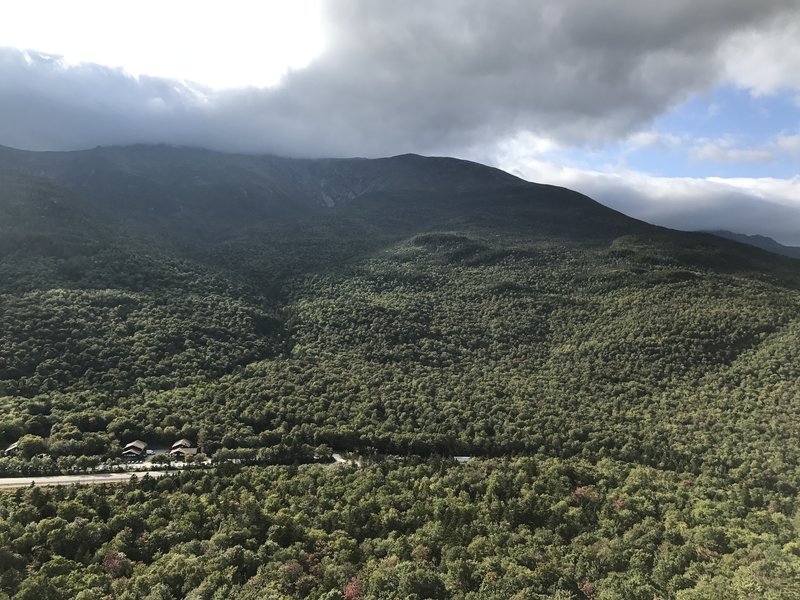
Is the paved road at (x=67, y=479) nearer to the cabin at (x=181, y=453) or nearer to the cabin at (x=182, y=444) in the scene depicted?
the cabin at (x=181, y=453)

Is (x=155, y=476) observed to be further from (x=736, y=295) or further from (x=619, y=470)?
(x=736, y=295)

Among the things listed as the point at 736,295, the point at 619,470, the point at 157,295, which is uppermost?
the point at 736,295

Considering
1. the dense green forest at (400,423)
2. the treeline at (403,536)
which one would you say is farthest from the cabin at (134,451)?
the treeline at (403,536)

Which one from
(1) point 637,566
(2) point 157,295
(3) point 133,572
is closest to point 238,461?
(3) point 133,572

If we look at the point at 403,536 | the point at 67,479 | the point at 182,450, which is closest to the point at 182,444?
the point at 182,450

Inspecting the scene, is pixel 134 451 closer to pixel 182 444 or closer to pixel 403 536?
pixel 182 444

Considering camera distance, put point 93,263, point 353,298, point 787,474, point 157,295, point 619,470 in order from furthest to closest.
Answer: point 353,298 < point 93,263 < point 157,295 < point 619,470 < point 787,474

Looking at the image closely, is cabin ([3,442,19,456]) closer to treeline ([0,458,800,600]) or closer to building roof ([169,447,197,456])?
treeline ([0,458,800,600])
